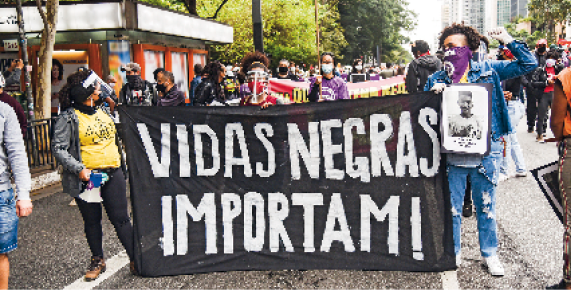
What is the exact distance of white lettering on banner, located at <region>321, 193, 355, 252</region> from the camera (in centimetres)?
423

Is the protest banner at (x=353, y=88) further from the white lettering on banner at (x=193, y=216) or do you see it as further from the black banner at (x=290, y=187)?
the white lettering on banner at (x=193, y=216)

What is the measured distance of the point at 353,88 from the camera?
9844 millimetres

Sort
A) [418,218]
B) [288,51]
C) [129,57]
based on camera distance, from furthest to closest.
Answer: [288,51]
[129,57]
[418,218]

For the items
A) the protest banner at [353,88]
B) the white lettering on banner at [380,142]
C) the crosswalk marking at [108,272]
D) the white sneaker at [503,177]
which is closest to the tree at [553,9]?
the protest banner at [353,88]

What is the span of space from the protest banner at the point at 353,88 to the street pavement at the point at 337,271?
370 cm

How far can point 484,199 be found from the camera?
4.19 meters

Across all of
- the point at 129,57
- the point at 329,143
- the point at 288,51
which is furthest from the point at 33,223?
the point at 288,51

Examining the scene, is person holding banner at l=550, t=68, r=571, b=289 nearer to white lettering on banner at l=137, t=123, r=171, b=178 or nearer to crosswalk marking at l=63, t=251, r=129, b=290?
white lettering on banner at l=137, t=123, r=171, b=178

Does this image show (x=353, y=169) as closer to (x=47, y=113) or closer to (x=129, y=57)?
(x=47, y=113)

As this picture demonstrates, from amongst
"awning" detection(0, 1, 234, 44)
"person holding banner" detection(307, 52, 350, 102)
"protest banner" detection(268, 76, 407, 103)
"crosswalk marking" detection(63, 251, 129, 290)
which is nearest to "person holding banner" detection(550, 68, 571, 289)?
"person holding banner" detection(307, 52, 350, 102)

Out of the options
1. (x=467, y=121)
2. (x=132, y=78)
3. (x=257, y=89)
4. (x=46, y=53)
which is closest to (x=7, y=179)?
(x=257, y=89)

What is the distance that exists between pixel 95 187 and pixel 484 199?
10.4ft

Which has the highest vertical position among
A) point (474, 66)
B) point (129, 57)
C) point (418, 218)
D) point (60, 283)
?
point (129, 57)

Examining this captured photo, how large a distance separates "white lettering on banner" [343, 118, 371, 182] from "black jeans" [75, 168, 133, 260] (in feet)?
6.33
